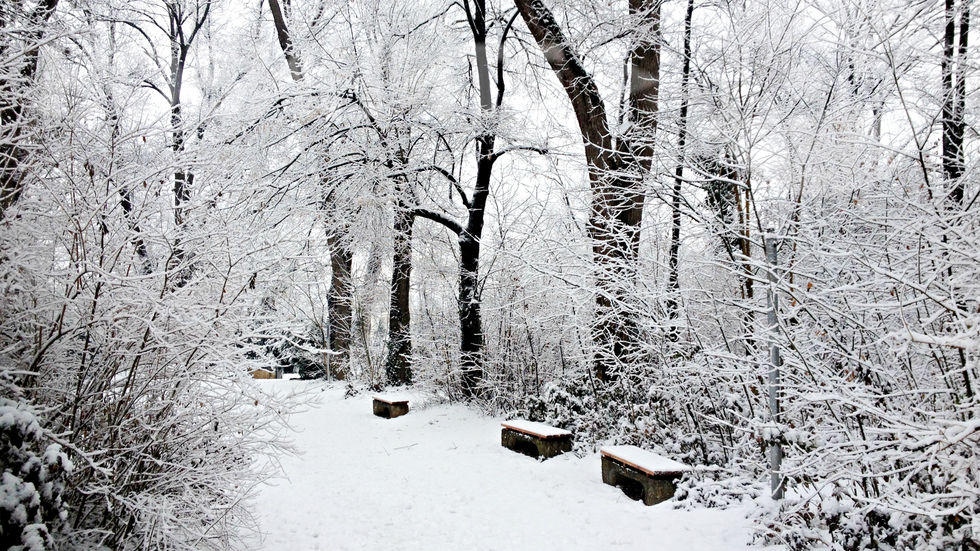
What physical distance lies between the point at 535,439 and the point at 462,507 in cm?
170

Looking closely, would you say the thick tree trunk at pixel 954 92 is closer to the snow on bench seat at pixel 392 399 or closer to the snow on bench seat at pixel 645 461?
the snow on bench seat at pixel 645 461

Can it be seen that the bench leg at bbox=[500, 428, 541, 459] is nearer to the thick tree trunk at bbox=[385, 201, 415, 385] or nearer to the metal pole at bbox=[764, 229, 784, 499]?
the metal pole at bbox=[764, 229, 784, 499]

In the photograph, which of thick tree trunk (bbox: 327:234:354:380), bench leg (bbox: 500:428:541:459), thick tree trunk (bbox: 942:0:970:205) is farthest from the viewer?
thick tree trunk (bbox: 327:234:354:380)

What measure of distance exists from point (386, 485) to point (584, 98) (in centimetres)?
548

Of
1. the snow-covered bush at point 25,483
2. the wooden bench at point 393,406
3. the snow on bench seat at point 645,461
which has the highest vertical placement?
the snow-covered bush at point 25,483

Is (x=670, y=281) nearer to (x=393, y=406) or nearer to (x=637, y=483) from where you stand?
(x=637, y=483)

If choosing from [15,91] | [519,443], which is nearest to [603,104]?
[519,443]

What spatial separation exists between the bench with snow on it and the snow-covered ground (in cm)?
10

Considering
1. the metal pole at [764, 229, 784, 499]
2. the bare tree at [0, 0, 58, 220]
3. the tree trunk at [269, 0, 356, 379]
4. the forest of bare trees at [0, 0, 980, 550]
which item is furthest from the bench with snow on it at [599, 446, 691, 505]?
the tree trunk at [269, 0, 356, 379]

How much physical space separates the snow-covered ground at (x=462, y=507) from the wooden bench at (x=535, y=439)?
5.3 inches

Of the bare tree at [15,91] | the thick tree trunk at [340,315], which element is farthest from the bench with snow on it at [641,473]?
the thick tree trunk at [340,315]

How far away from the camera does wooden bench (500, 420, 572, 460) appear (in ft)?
19.4

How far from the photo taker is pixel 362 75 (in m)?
7.59

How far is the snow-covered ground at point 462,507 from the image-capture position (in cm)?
367
